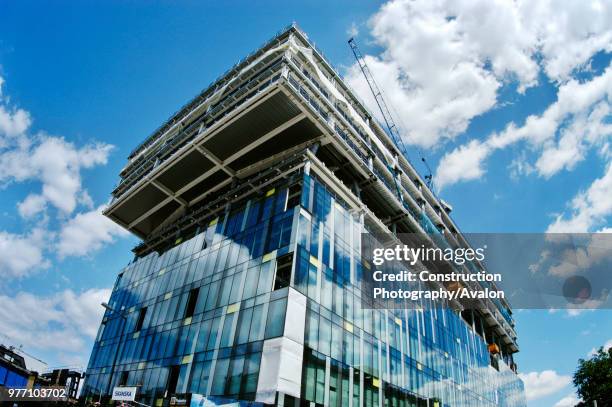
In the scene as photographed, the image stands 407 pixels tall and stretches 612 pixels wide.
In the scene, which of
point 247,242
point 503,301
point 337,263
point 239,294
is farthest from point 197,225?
point 503,301

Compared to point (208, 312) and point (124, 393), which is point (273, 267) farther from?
point (124, 393)

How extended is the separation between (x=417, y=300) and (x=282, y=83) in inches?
1242

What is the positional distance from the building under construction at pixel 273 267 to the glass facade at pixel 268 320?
0.17m

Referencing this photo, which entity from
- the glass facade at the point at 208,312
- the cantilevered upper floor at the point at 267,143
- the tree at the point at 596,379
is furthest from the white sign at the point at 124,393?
the tree at the point at 596,379

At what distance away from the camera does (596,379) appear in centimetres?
6116

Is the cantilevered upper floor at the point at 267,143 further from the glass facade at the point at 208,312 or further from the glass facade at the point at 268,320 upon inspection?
the glass facade at the point at 208,312

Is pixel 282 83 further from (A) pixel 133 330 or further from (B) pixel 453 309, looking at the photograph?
(B) pixel 453 309

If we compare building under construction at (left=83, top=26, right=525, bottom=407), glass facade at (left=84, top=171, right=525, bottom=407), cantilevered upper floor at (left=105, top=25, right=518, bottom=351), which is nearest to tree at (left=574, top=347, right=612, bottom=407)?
building under construction at (left=83, top=26, right=525, bottom=407)

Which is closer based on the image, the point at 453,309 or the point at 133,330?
the point at 133,330

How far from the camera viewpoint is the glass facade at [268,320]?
3125 centimetres

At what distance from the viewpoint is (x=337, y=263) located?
1486 inches

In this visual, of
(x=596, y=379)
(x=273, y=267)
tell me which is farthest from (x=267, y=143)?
(x=596, y=379)

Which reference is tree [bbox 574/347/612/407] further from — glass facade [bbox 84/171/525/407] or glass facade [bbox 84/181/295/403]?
glass facade [bbox 84/181/295/403]

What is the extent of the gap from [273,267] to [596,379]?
193 ft
